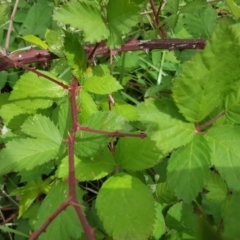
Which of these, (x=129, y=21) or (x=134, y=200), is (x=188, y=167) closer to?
(x=134, y=200)

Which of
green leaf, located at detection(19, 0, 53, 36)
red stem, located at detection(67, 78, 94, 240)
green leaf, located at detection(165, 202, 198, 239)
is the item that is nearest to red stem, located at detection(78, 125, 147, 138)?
red stem, located at detection(67, 78, 94, 240)

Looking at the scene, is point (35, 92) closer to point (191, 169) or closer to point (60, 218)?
point (60, 218)

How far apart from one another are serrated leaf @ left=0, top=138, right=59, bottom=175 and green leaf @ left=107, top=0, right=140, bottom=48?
39cm

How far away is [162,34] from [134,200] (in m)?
0.82

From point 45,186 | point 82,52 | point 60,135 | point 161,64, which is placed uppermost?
point 82,52

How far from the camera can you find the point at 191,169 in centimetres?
96

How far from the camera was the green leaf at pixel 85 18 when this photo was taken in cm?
120

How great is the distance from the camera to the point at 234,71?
85 centimetres

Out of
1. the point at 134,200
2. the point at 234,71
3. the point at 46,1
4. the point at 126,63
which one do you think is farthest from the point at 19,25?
the point at 234,71

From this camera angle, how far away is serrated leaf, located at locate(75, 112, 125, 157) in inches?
44.5

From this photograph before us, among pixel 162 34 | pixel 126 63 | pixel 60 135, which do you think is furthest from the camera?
pixel 126 63

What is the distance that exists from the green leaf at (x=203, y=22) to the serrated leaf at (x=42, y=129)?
0.72 meters

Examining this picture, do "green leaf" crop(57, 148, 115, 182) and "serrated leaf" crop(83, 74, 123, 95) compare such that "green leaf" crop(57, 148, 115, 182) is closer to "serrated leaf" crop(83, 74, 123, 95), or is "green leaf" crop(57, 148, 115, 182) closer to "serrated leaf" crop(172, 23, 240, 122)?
"serrated leaf" crop(83, 74, 123, 95)

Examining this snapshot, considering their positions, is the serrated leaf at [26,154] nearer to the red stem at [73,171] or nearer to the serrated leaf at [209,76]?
the red stem at [73,171]
